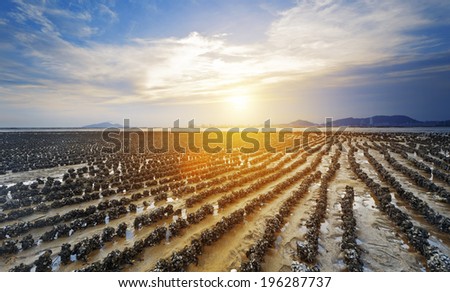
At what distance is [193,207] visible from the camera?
1480cm

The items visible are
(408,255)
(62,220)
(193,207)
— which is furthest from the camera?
(193,207)

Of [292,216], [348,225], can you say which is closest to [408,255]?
[348,225]

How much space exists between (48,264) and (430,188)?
22.1m

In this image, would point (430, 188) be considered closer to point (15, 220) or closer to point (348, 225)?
point (348, 225)

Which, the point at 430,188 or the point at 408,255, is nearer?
the point at 408,255

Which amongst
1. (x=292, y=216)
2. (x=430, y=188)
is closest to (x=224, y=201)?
(x=292, y=216)

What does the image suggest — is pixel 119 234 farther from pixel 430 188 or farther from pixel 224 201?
pixel 430 188
